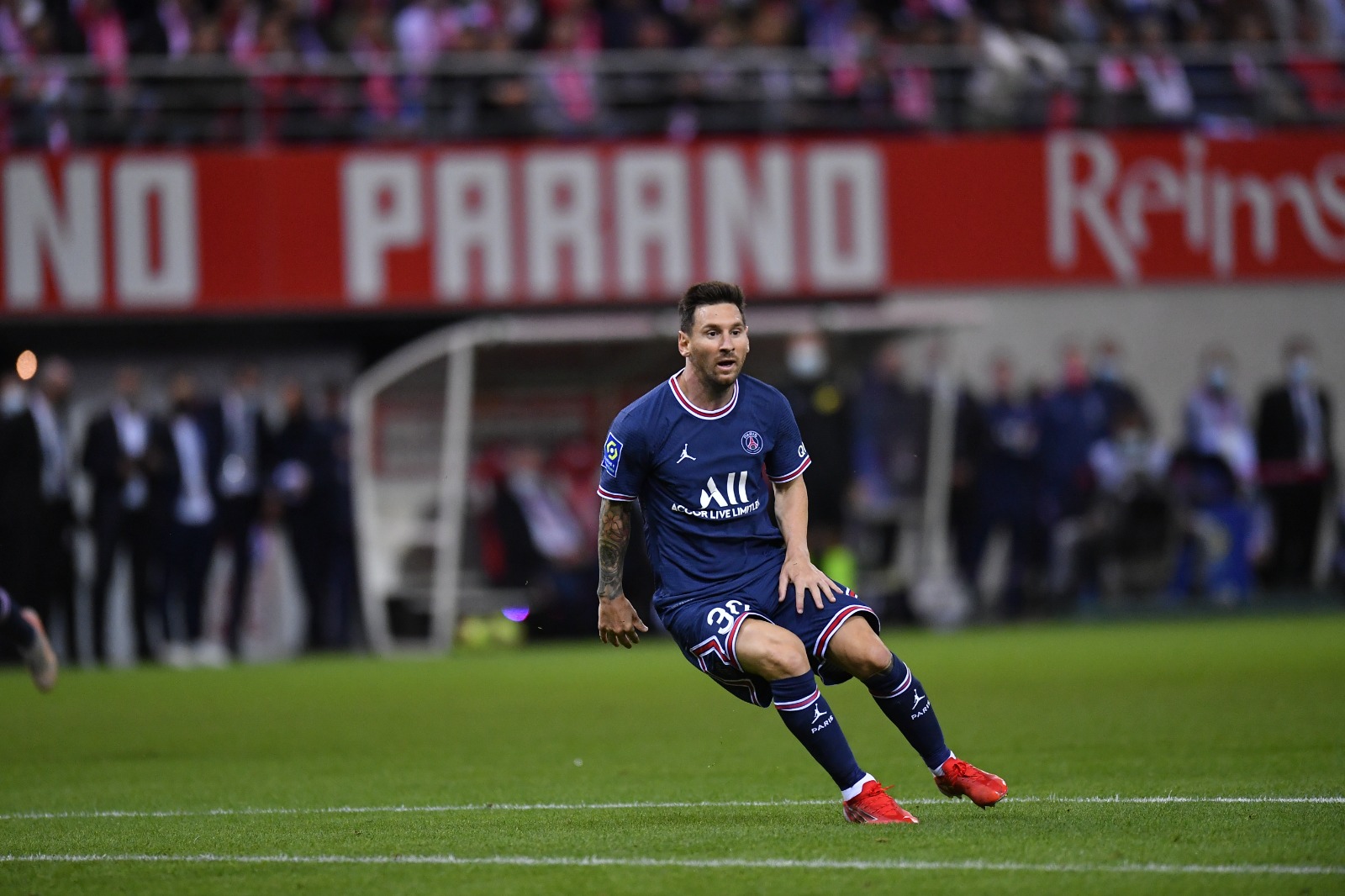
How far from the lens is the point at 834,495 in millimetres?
18516

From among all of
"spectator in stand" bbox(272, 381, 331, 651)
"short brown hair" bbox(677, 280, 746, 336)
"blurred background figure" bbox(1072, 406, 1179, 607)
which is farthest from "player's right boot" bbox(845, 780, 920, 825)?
"blurred background figure" bbox(1072, 406, 1179, 607)

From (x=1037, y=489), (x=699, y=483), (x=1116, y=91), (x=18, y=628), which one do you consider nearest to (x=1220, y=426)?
(x=1037, y=489)

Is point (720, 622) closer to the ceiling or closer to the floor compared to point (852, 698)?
closer to the ceiling

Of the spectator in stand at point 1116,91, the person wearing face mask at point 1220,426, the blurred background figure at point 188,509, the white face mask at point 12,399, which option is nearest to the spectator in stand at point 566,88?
the blurred background figure at point 188,509

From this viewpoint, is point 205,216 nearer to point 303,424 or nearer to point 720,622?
point 303,424

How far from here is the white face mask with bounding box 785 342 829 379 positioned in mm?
19094

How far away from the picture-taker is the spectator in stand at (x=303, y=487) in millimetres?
17938

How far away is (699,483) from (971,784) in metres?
1.41

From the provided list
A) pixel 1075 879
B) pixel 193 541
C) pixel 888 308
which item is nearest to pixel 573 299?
pixel 888 308

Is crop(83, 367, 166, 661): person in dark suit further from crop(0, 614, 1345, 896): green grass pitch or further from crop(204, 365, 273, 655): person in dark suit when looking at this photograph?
crop(0, 614, 1345, 896): green grass pitch

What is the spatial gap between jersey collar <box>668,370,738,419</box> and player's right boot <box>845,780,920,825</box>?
55.1 inches

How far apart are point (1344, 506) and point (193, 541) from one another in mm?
11841

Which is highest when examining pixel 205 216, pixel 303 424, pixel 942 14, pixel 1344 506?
pixel 942 14

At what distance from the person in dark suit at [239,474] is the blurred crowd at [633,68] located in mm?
3218
